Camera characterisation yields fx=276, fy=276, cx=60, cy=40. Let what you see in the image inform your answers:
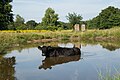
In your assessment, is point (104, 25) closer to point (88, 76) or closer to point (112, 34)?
point (112, 34)

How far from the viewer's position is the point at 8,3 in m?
49.2

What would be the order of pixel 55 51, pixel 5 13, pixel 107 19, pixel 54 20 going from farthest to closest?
pixel 107 19, pixel 54 20, pixel 5 13, pixel 55 51

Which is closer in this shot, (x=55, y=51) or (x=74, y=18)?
(x=55, y=51)

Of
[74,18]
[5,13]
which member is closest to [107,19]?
[74,18]

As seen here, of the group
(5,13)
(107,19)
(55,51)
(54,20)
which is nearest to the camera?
(55,51)

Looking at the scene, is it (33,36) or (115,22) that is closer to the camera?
(33,36)

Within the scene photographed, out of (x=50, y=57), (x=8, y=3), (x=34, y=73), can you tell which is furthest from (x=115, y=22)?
(x=34, y=73)

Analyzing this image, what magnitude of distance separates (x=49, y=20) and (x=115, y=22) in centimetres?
1505

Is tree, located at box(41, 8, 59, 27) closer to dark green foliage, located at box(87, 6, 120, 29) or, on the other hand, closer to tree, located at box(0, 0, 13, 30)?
tree, located at box(0, 0, 13, 30)

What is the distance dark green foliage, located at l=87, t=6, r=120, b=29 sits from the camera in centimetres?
6094

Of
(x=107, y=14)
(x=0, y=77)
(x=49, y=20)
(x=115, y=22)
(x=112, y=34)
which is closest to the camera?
(x=0, y=77)

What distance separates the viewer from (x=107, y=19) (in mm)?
63281

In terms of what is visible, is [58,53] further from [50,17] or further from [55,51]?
[50,17]

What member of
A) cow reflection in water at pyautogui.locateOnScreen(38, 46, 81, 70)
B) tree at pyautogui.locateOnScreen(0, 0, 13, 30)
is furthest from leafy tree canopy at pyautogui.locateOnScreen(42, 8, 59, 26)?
cow reflection in water at pyautogui.locateOnScreen(38, 46, 81, 70)
